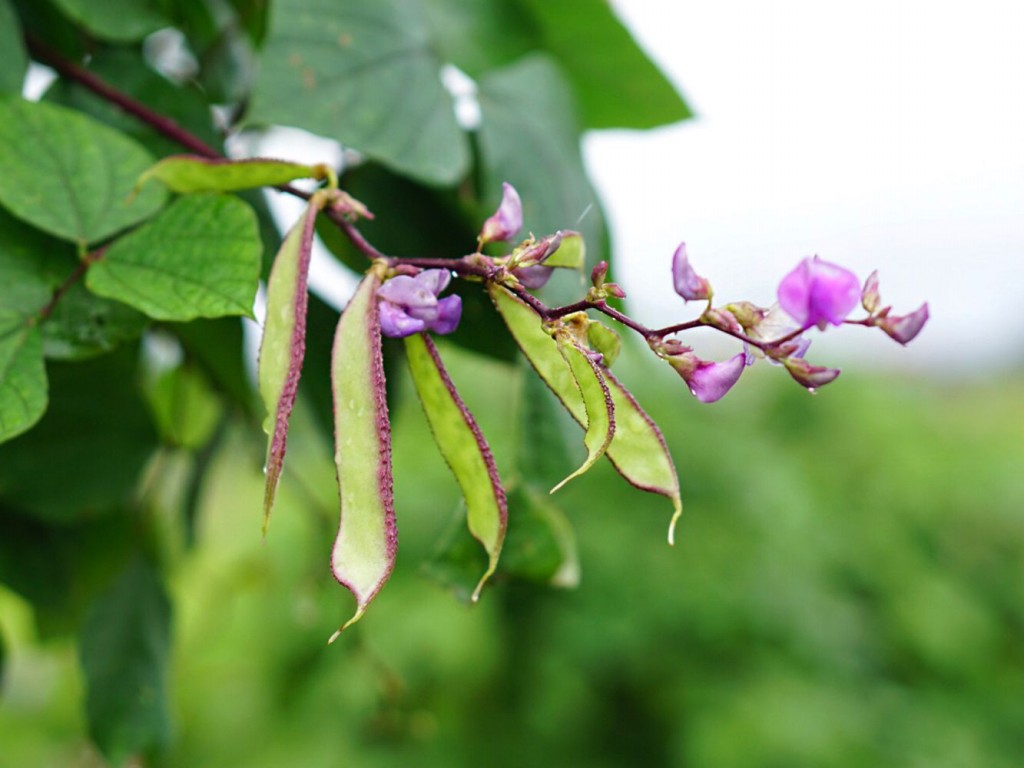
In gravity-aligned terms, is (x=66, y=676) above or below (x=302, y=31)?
below

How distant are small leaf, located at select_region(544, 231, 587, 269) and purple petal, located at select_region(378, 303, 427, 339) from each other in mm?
51

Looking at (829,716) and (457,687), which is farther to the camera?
(457,687)

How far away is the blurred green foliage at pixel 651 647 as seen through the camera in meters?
1.52

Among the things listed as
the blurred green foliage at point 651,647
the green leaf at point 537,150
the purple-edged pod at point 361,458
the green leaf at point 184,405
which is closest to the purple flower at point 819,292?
the purple-edged pod at point 361,458

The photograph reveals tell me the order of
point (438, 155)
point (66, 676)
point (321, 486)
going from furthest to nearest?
point (321, 486) < point (66, 676) < point (438, 155)

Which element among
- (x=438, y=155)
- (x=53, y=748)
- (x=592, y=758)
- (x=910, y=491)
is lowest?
(x=53, y=748)

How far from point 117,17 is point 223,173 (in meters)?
0.18

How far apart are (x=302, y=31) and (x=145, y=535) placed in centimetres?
36

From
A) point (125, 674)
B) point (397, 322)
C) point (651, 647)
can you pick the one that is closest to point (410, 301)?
point (397, 322)

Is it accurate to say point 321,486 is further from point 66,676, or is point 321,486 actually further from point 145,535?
point 145,535

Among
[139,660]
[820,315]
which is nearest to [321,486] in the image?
[139,660]

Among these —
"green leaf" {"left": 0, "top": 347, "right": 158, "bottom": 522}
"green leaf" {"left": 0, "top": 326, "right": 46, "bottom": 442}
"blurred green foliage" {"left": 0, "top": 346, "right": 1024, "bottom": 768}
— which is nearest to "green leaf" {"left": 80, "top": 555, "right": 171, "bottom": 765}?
"green leaf" {"left": 0, "top": 347, "right": 158, "bottom": 522}

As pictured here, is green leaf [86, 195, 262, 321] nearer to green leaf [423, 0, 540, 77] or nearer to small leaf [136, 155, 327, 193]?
small leaf [136, 155, 327, 193]

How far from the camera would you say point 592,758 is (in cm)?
164
